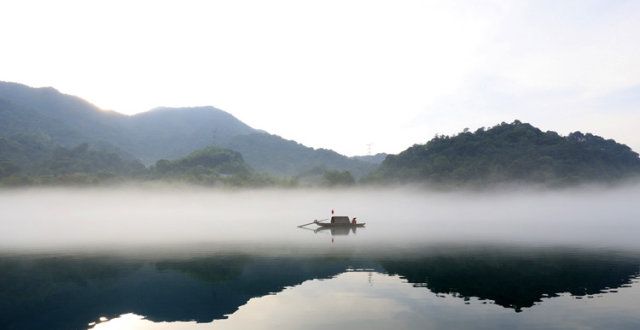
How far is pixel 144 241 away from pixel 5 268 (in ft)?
97.7

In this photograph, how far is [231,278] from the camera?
155 feet

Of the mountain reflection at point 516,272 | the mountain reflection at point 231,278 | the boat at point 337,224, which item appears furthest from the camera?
the boat at point 337,224

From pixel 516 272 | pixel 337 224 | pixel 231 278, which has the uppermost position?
pixel 337 224

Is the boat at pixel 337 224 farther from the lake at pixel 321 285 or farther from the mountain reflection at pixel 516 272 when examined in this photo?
the mountain reflection at pixel 516 272

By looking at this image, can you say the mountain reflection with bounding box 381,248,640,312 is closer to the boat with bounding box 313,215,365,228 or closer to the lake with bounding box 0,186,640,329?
the lake with bounding box 0,186,640,329

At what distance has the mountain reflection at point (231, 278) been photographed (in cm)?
3519

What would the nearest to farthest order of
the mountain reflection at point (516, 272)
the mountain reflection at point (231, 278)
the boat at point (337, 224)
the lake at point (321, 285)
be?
1. the lake at point (321, 285)
2. the mountain reflection at point (231, 278)
3. the mountain reflection at point (516, 272)
4. the boat at point (337, 224)

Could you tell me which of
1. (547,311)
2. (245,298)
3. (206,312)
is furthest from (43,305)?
(547,311)

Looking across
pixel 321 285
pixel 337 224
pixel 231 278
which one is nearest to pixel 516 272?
pixel 321 285

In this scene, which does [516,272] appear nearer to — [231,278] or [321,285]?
[321,285]

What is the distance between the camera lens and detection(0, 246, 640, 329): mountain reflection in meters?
35.2

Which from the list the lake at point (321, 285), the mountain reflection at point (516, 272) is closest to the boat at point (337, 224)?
the lake at point (321, 285)

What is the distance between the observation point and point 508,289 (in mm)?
40812

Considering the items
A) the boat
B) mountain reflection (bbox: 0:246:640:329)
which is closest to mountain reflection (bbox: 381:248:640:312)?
mountain reflection (bbox: 0:246:640:329)
